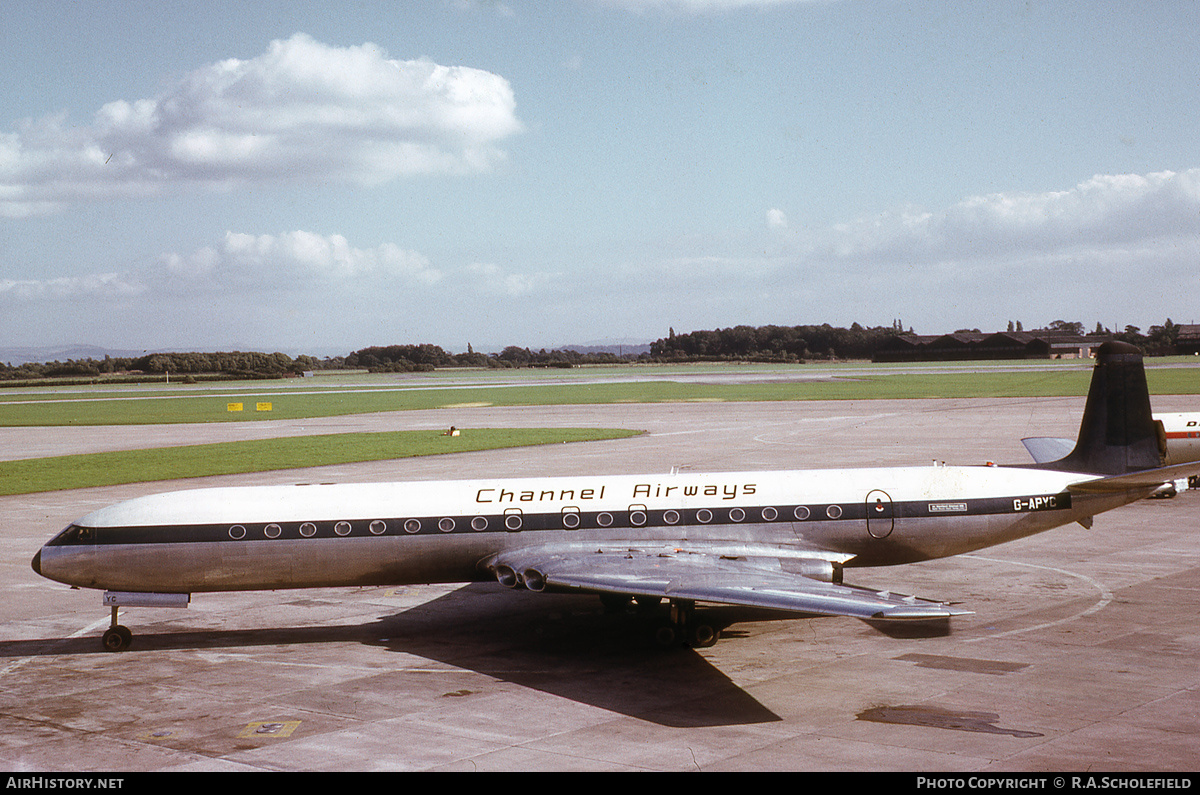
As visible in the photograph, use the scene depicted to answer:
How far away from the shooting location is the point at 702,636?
19141mm

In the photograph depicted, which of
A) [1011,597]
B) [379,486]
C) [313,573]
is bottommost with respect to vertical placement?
[1011,597]

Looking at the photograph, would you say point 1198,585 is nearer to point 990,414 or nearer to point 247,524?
point 247,524

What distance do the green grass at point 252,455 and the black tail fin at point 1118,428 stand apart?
A: 38.7 meters

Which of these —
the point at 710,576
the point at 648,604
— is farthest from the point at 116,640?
the point at 710,576

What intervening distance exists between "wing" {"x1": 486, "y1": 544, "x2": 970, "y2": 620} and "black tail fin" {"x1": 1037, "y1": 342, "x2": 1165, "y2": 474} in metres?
6.56

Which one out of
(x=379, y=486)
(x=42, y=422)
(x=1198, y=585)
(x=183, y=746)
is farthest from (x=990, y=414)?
(x=42, y=422)

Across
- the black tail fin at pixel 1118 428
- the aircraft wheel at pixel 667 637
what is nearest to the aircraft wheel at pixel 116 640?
the aircraft wheel at pixel 667 637

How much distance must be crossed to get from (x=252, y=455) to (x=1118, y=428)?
46.4 m

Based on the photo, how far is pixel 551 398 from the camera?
110062mm

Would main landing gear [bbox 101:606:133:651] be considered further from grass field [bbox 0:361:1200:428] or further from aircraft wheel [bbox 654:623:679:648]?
grass field [bbox 0:361:1200:428]

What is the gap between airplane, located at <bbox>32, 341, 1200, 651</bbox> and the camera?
19.6 m

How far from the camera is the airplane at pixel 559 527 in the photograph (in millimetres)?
19625

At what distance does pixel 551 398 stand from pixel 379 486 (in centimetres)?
8944

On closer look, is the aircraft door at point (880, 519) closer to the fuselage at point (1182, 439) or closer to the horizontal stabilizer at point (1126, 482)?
the horizontal stabilizer at point (1126, 482)
